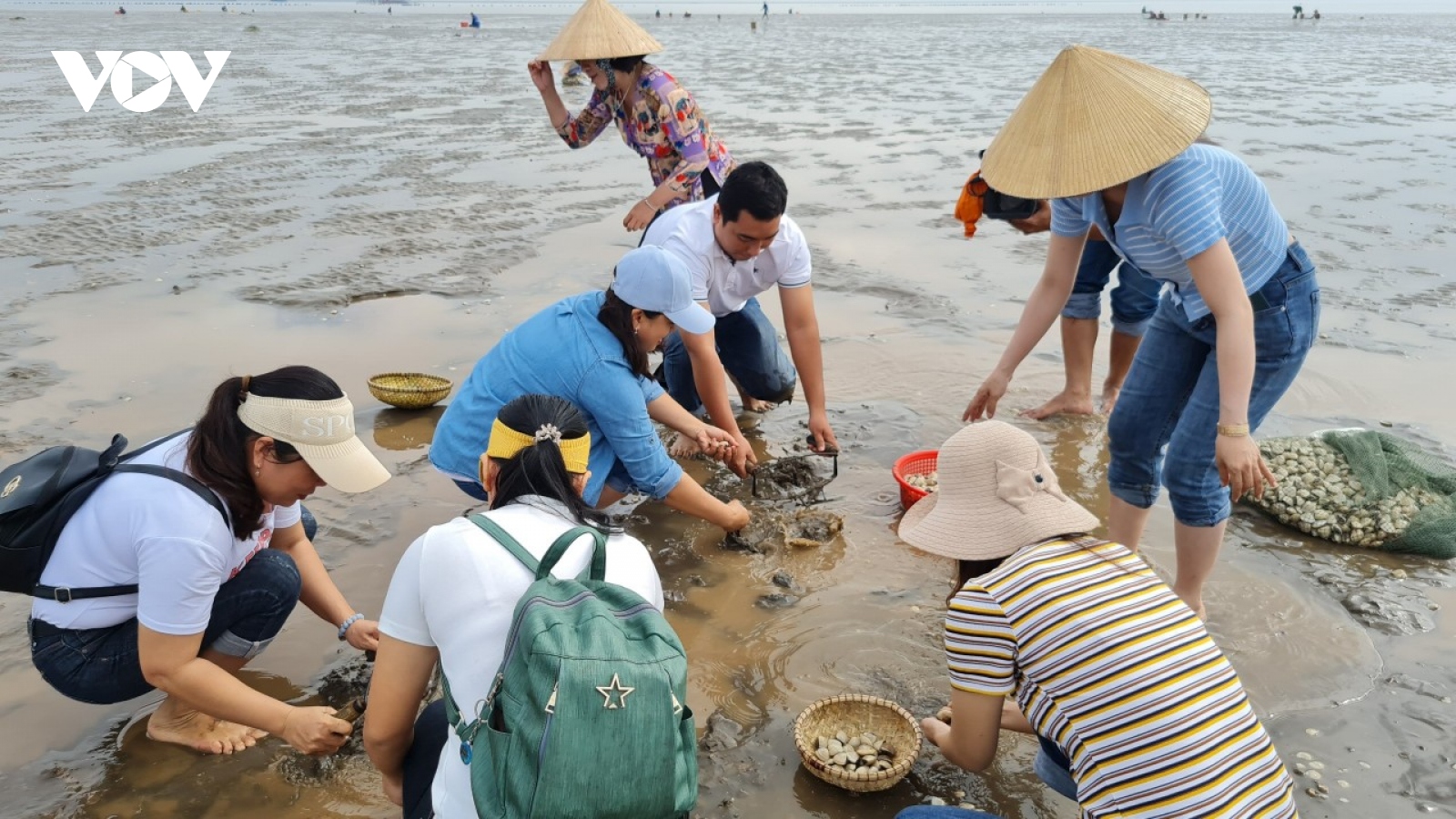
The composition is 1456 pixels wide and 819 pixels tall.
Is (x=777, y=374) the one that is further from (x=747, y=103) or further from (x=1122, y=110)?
(x=747, y=103)

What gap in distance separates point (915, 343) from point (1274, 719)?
3474mm

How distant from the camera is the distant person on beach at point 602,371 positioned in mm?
3252

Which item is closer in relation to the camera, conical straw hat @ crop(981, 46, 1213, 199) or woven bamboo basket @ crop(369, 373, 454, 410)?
conical straw hat @ crop(981, 46, 1213, 199)

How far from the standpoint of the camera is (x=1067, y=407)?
525 centimetres

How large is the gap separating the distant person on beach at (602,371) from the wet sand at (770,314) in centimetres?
60

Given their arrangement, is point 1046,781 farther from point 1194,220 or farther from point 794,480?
point 794,480

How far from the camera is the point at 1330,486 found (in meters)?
4.16

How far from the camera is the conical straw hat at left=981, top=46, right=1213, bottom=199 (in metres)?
2.83

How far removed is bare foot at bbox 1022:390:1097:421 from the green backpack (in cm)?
375

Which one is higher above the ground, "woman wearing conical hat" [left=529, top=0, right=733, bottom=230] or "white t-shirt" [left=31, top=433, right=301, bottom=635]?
"woman wearing conical hat" [left=529, top=0, right=733, bottom=230]

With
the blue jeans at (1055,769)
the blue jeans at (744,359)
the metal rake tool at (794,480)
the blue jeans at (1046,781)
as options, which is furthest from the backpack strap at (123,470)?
the blue jeans at (744,359)

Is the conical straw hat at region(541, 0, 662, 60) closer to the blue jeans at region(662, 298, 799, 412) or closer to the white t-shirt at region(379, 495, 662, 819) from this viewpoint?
the blue jeans at region(662, 298, 799, 412)

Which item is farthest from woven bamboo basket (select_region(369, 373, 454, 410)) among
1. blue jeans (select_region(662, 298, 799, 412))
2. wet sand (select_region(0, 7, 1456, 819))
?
blue jeans (select_region(662, 298, 799, 412))

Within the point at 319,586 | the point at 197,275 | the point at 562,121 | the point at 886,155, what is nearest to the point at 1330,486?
the point at 319,586
